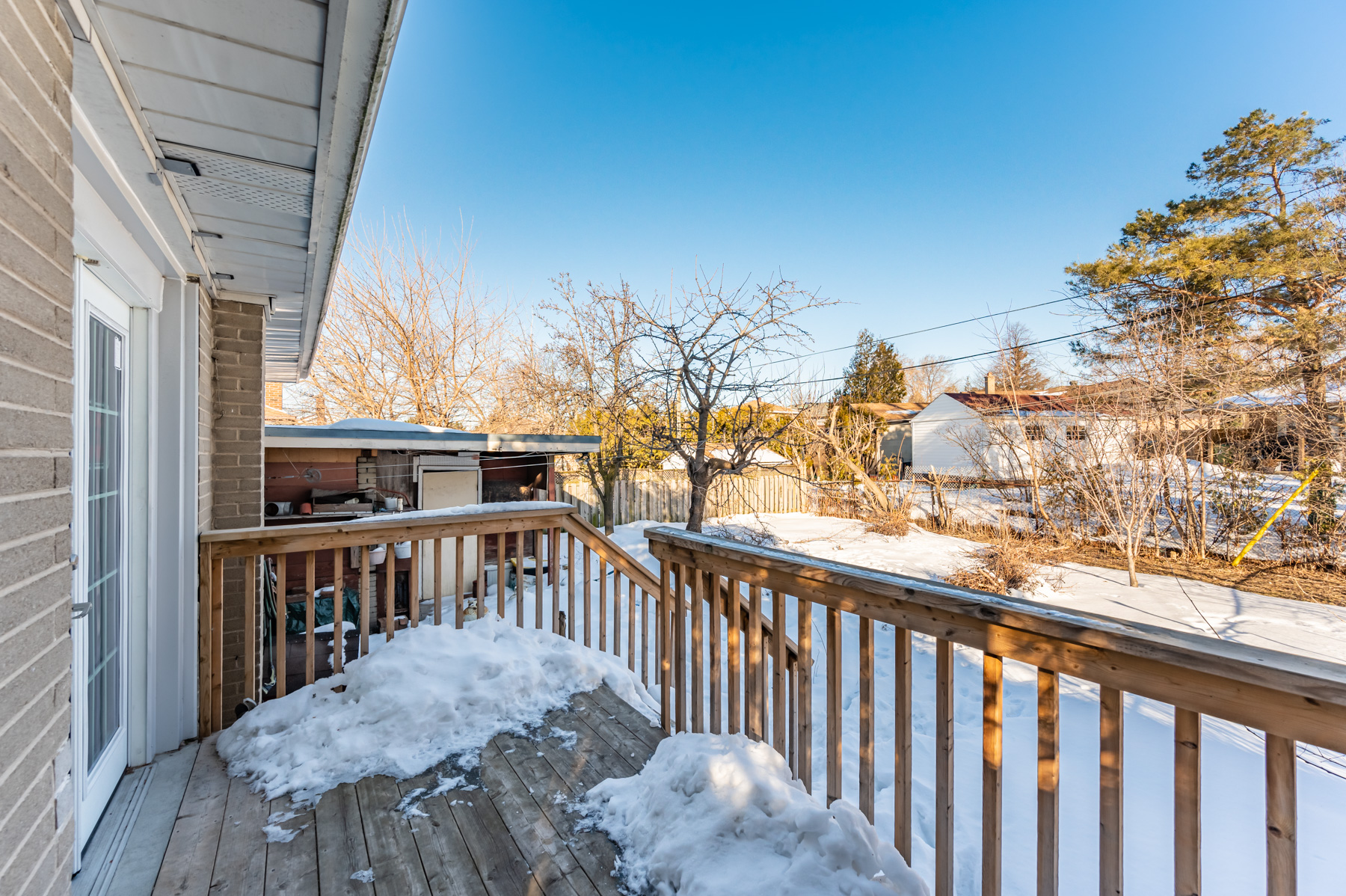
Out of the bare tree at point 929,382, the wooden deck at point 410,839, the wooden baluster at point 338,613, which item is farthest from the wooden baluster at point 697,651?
the bare tree at point 929,382

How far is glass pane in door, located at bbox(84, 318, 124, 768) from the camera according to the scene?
5.79 ft

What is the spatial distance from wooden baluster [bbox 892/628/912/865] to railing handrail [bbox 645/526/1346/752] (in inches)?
4.0

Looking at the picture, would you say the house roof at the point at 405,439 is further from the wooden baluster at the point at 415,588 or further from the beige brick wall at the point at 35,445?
the beige brick wall at the point at 35,445

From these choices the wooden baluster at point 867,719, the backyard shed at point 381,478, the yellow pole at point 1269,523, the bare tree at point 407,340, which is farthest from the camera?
the bare tree at point 407,340

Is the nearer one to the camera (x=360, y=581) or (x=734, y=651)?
(x=734, y=651)

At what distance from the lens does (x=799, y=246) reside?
11656 millimetres

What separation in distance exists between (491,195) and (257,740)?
11839mm

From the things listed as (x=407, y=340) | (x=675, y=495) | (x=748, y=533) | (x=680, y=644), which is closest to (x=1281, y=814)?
(x=680, y=644)

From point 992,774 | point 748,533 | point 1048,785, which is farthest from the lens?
point 748,533

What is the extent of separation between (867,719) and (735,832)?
1.64 feet

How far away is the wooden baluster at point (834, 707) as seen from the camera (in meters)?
1.63

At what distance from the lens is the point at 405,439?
6039 mm

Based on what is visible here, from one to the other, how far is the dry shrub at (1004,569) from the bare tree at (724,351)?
2951 millimetres

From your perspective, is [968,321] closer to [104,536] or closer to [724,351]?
[724,351]
